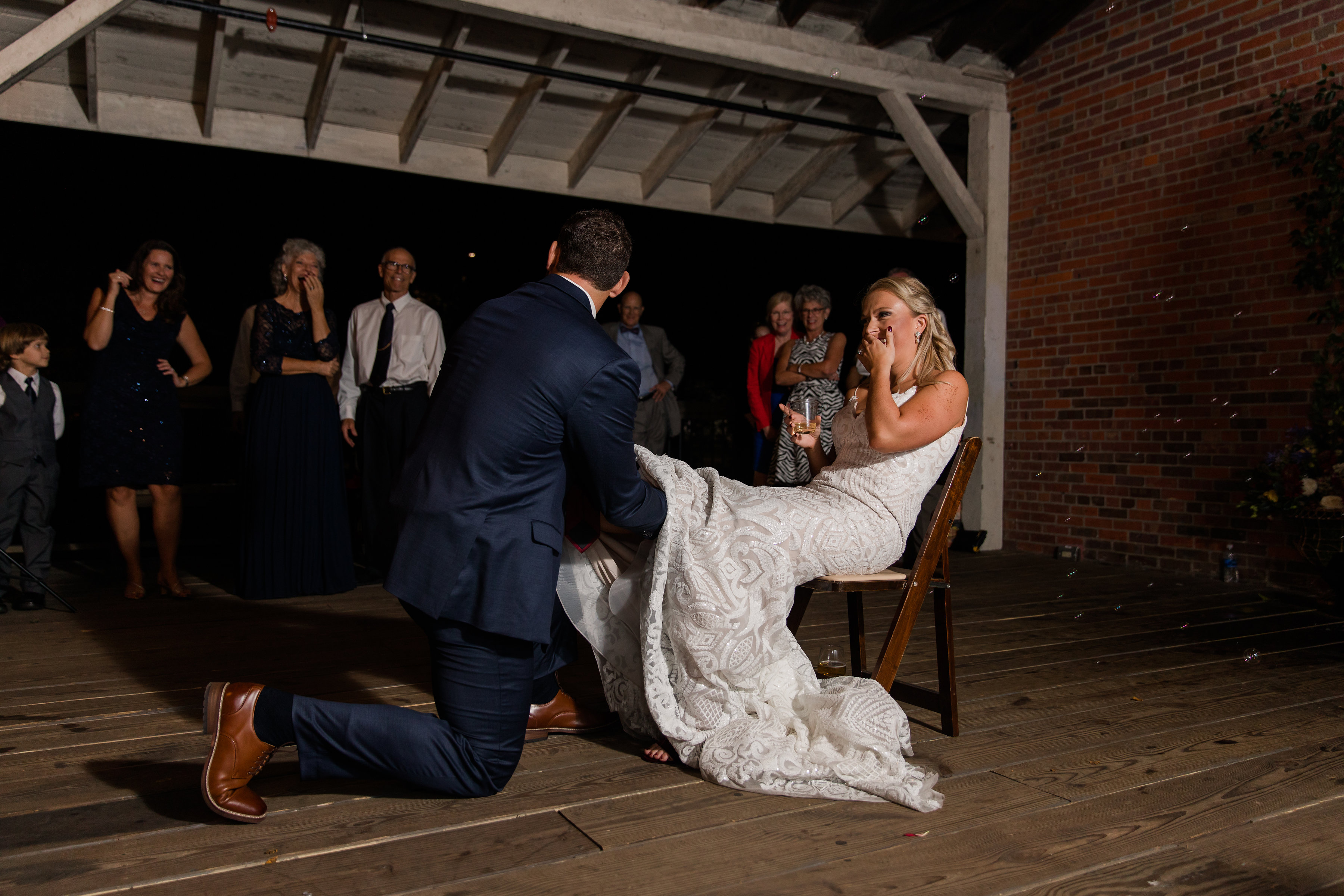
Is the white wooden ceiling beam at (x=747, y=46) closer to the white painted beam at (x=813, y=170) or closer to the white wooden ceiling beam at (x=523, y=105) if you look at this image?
the white wooden ceiling beam at (x=523, y=105)

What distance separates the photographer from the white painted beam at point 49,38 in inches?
156

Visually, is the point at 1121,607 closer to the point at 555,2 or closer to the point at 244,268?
the point at 555,2

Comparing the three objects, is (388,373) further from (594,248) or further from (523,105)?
(594,248)

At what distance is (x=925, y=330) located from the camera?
2547mm

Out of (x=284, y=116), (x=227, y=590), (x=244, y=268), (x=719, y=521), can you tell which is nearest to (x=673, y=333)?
(x=244, y=268)

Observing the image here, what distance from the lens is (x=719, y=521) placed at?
227 centimetres

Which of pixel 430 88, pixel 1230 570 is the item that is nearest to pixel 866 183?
pixel 430 88

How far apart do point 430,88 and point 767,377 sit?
2650mm

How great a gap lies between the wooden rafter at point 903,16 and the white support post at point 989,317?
3.12ft

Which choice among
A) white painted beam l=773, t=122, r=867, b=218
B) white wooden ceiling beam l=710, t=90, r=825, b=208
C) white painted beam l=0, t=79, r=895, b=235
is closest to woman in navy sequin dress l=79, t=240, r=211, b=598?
white painted beam l=0, t=79, r=895, b=235

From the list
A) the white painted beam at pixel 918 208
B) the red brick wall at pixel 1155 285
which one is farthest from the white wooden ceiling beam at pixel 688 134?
the white painted beam at pixel 918 208

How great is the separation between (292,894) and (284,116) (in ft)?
17.1

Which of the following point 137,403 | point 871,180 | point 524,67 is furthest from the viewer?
point 871,180

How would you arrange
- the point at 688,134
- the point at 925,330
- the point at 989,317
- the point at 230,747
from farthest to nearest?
the point at 688,134 < the point at 989,317 < the point at 925,330 < the point at 230,747
